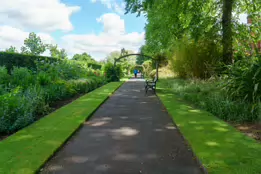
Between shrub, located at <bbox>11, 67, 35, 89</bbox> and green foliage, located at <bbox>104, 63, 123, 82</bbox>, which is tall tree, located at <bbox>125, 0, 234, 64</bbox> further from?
green foliage, located at <bbox>104, 63, 123, 82</bbox>

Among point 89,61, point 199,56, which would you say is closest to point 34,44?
point 89,61

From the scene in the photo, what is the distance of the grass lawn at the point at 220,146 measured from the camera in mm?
3172

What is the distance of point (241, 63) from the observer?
7723 millimetres

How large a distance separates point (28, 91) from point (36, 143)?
2896 millimetres

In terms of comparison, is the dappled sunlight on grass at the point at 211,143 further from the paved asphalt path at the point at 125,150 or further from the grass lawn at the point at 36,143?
the grass lawn at the point at 36,143

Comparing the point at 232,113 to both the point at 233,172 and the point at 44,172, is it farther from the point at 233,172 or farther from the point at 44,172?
the point at 44,172

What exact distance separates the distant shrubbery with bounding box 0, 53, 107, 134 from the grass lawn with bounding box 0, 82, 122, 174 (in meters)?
0.43

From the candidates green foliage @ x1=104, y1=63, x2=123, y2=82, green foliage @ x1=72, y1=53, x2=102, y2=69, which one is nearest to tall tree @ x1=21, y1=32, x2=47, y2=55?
green foliage @ x1=72, y1=53, x2=102, y2=69

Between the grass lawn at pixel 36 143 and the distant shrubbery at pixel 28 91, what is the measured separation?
426mm

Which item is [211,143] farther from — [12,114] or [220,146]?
[12,114]

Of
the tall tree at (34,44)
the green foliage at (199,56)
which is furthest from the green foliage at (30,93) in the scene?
the tall tree at (34,44)

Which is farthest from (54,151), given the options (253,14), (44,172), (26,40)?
(26,40)

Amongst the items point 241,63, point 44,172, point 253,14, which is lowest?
point 44,172

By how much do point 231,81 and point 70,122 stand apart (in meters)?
5.16
